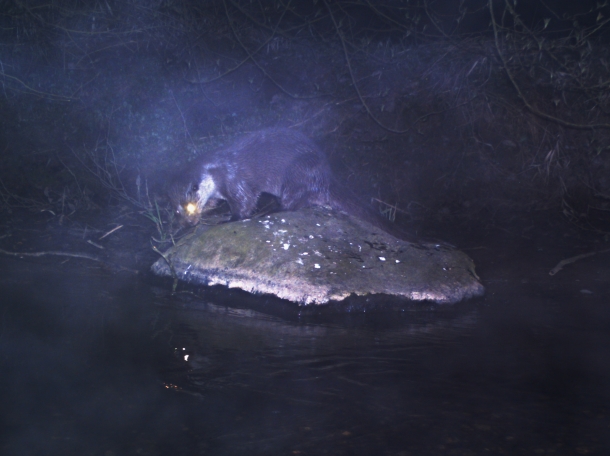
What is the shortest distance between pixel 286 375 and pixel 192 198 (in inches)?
95.8

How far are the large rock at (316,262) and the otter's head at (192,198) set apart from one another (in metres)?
0.28

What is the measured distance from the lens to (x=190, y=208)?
14.6 feet

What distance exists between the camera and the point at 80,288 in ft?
11.9

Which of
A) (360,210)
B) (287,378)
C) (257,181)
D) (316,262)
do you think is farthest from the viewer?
(257,181)

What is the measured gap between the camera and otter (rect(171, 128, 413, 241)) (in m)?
4.45

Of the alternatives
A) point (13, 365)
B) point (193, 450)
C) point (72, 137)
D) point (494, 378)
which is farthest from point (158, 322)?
point (72, 137)

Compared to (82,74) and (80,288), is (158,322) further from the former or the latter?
(82,74)

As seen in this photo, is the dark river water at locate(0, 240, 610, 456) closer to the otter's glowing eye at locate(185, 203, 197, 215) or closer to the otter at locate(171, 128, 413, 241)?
the otter's glowing eye at locate(185, 203, 197, 215)

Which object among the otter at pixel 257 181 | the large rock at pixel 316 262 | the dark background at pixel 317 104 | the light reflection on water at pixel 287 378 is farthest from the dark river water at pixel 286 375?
the dark background at pixel 317 104

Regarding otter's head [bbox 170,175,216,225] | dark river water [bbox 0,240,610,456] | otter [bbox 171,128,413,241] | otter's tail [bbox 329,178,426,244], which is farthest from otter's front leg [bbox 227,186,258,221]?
dark river water [bbox 0,240,610,456]

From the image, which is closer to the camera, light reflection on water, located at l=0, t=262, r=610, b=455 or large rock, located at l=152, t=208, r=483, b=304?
light reflection on water, located at l=0, t=262, r=610, b=455

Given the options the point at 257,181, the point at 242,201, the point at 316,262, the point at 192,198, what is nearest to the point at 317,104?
the point at 257,181

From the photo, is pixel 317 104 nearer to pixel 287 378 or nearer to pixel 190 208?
pixel 190 208

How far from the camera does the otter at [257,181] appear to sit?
445 cm
